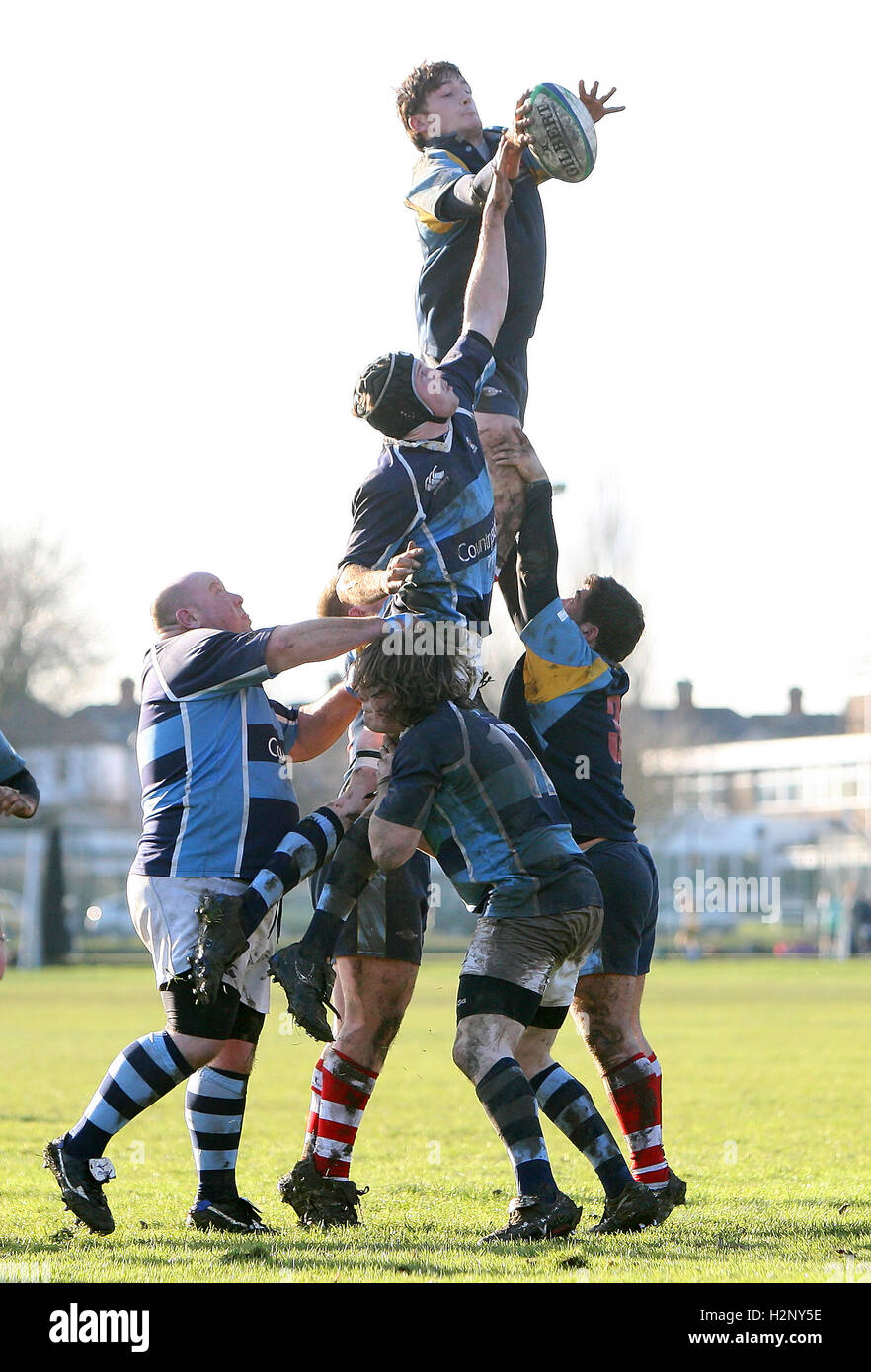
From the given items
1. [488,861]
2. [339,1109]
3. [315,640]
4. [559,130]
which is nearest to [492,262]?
[559,130]

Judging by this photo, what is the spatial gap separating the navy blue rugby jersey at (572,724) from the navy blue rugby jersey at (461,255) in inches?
47.3

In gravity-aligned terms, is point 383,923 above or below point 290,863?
below

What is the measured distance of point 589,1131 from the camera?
572cm

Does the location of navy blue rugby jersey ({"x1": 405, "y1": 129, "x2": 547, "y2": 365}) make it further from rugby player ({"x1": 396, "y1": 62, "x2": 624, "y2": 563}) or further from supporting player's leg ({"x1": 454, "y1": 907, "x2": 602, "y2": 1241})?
supporting player's leg ({"x1": 454, "y1": 907, "x2": 602, "y2": 1241})

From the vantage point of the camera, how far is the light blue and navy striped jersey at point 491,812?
5.38 meters

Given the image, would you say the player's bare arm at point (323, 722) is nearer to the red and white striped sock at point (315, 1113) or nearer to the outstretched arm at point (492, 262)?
the red and white striped sock at point (315, 1113)

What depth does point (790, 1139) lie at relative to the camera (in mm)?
9641

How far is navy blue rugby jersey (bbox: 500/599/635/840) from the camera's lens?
6.42 meters

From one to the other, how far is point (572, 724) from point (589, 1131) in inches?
61.0

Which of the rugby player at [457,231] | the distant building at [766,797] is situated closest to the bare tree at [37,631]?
the distant building at [766,797]

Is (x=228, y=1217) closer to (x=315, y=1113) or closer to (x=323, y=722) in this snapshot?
(x=315, y=1113)

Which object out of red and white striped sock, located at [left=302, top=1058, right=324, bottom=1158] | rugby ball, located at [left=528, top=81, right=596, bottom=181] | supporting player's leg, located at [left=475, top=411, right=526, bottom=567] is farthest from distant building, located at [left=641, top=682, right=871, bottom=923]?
rugby ball, located at [left=528, top=81, right=596, bottom=181]
